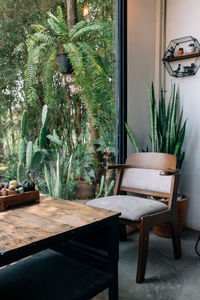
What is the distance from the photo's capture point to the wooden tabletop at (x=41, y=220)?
1214 mm

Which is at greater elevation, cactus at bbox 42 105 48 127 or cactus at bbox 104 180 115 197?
cactus at bbox 42 105 48 127

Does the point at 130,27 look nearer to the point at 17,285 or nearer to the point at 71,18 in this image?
the point at 71,18

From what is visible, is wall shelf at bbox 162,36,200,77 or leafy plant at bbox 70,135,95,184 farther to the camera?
wall shelf at bbox 162,36,200,77

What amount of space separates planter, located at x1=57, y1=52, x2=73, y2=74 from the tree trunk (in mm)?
280

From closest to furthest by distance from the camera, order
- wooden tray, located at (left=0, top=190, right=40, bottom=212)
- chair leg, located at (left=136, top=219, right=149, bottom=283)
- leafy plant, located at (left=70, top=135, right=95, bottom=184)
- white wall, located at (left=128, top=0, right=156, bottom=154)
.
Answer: wooden tray, located at (left=0, top=190, right=40, bottom=212) → chair leg, located at (left=136, top=219, right=149, bottom=283) → leafy plant, located at (left=70, top=135, right=95, bottom=184) → white wall, located at (left=128, top=0, right=156, bottom=154)

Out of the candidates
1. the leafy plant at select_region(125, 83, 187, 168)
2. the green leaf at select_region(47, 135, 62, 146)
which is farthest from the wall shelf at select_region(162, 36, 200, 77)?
the green leaf at select_region(47, 135, 62, 146)

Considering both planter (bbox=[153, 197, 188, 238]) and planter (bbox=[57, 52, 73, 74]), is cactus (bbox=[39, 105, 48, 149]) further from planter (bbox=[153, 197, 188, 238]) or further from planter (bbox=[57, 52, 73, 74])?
planter (bbox=[153, 197, 188, 238])

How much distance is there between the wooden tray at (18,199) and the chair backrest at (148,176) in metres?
0.96

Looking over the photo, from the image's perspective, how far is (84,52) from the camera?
2477 mm

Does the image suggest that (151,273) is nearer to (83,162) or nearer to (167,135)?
(83,162)

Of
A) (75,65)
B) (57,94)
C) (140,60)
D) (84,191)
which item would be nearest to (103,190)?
(84,191)

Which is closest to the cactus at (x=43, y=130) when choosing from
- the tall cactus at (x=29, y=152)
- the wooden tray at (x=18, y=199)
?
the tall cactus at (x=29, y=152)

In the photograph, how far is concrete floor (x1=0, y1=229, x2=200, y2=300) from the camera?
1501 millimetres

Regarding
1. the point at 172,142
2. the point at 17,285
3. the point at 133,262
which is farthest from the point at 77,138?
the point at 17,285
